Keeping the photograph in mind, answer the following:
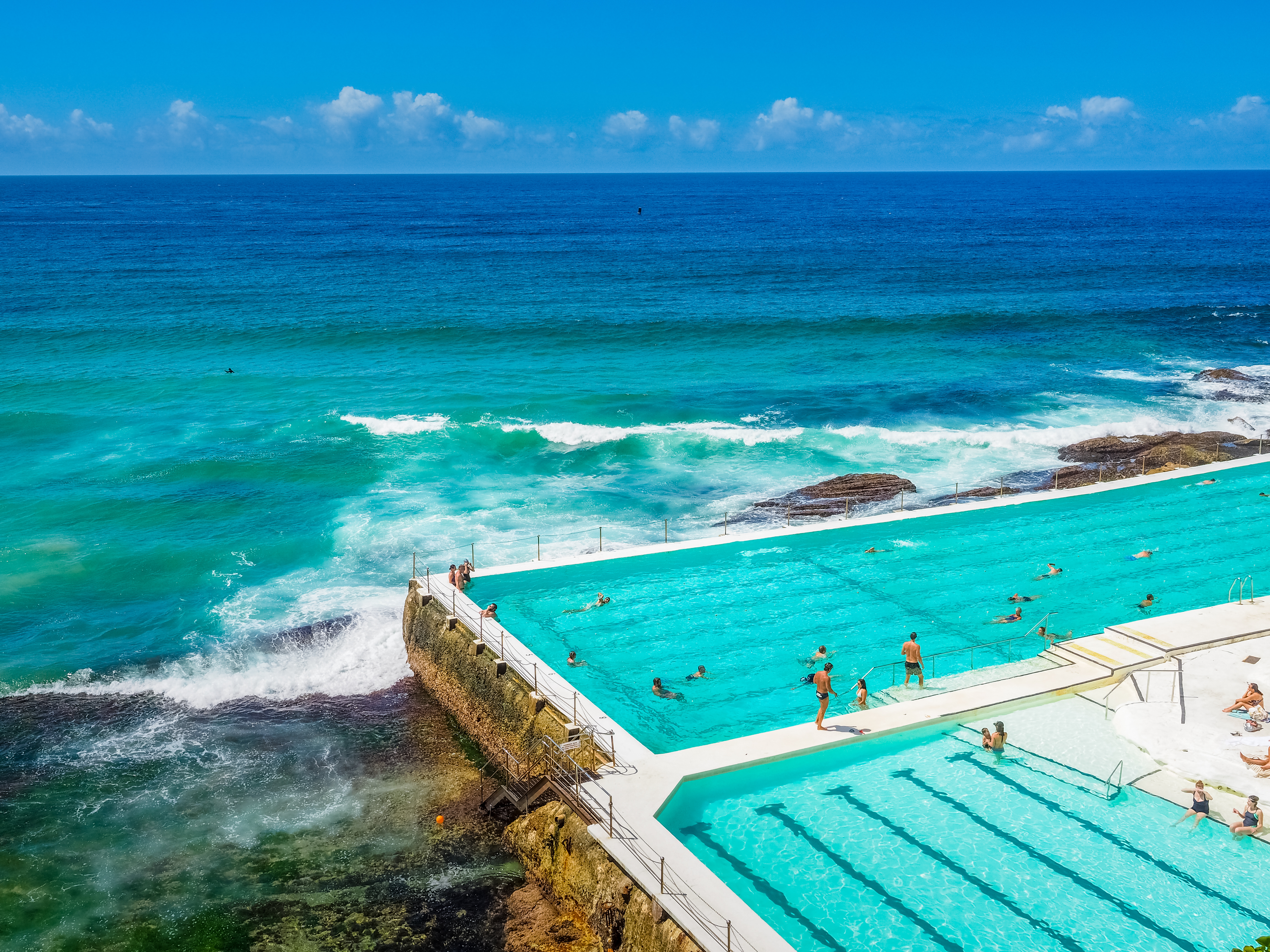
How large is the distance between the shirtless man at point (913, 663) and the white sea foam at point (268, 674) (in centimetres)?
1032

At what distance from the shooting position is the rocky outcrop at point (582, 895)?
38.1 ft

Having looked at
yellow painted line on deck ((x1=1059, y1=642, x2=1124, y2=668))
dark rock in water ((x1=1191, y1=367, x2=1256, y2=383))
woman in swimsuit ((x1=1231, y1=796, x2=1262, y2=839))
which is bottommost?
woman in swimsuit ((x1=1231, y1=796, x2=1262, y2=839))

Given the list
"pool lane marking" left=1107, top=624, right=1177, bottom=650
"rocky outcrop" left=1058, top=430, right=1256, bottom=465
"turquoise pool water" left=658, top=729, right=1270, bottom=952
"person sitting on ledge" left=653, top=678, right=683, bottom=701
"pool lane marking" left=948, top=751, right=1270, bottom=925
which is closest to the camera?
"turquoise pool water" left=658, top=729, right=1270, bottom=952

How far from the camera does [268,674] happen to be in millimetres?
21406

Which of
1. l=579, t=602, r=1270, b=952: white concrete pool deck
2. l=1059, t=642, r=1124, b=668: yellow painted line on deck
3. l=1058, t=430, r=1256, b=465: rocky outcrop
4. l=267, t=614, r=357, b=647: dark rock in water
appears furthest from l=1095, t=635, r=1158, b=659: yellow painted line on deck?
l=1058, t=430, r=1256, b=465: rocky outcrop

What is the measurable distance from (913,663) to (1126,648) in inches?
162

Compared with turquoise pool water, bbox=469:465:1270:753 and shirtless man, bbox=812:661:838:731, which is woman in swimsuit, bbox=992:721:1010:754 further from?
shirtless man, bbox=812:661:838:731

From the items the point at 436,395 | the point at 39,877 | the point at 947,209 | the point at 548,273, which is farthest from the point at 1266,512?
the point at 947,209

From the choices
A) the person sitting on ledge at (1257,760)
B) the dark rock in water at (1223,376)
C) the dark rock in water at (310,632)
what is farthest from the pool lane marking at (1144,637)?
the dark rock in water at (1223,376)

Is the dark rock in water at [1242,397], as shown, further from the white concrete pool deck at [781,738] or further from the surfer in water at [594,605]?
the surfer in water at [594,605]

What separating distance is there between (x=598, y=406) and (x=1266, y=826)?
105 feet

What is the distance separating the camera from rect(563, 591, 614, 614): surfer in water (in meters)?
20.5

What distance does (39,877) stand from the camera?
15000 mm

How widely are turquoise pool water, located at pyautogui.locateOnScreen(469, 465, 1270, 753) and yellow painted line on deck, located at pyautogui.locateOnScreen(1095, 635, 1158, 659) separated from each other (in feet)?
3.39
